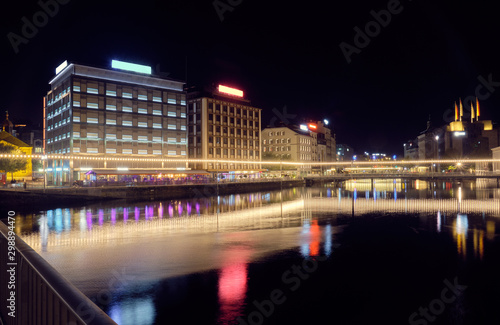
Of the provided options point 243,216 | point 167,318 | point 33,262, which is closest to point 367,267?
point 167,318

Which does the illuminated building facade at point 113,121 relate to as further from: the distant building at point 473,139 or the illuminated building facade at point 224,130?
the distant building at point 473,139

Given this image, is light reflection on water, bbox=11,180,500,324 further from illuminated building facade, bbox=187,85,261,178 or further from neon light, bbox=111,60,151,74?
illuminated building facade, bbox=187,85,261,178

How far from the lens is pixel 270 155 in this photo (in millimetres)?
149750

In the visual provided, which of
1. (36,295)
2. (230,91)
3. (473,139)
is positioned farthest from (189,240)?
(473,139)

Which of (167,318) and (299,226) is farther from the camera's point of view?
(299,226)

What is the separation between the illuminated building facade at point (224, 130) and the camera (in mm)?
118812

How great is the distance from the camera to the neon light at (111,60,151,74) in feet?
321

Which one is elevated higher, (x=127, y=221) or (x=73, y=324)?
(x=73, y=324)

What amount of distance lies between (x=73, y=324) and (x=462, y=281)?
18.9 meters

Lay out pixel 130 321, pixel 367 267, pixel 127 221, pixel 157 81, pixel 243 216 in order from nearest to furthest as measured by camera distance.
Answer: pixel 130 321, pixel 367 267, pixel 127 221, pixel 243 216, pixel 157 81

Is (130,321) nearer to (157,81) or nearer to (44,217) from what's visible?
(44,217)

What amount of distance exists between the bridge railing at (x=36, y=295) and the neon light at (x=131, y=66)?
9797cm

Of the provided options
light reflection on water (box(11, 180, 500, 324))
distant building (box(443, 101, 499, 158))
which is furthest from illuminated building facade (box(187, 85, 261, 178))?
distant building (box(443, 101, 499, 158))

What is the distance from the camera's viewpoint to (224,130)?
12488 centimetres
